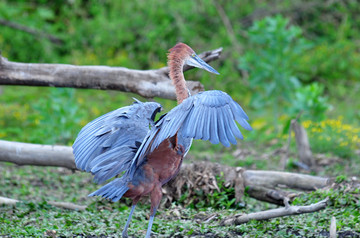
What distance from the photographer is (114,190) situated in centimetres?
403

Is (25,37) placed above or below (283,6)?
below

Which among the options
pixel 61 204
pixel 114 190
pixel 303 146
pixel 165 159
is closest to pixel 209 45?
pixel 303 146

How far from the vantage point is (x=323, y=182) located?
5.32 m

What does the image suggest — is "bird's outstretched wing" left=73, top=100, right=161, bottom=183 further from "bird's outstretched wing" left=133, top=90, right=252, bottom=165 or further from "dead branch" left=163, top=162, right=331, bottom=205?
"dead branch" left=163, top=162, right=331, bottom=205

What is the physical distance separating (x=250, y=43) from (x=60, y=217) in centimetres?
691

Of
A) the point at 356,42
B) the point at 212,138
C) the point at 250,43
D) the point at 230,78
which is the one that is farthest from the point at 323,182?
the point at 356,42

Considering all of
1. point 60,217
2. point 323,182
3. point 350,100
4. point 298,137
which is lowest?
point 60,217

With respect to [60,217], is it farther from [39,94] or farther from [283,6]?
[283,6]

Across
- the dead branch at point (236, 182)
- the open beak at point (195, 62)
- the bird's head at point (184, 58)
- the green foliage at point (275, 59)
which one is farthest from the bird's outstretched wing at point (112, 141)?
the green foliage at point (275, 59)

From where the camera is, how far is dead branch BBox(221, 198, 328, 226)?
3822mm

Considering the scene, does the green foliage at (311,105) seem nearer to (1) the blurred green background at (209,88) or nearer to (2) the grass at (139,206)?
(1) the blurred green background at (209,88)

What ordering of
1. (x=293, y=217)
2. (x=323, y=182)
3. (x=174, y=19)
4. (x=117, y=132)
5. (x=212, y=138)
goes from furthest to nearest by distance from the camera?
1. (x=174, y=19)
2. (x=323, y=182)
3. (x=293, y=217)
4. (x=117, y=132)
5. (x=212, y=138)

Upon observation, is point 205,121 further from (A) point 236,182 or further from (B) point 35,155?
(B) point 35,155

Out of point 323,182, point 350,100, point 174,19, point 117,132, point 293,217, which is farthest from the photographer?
point 174,19
